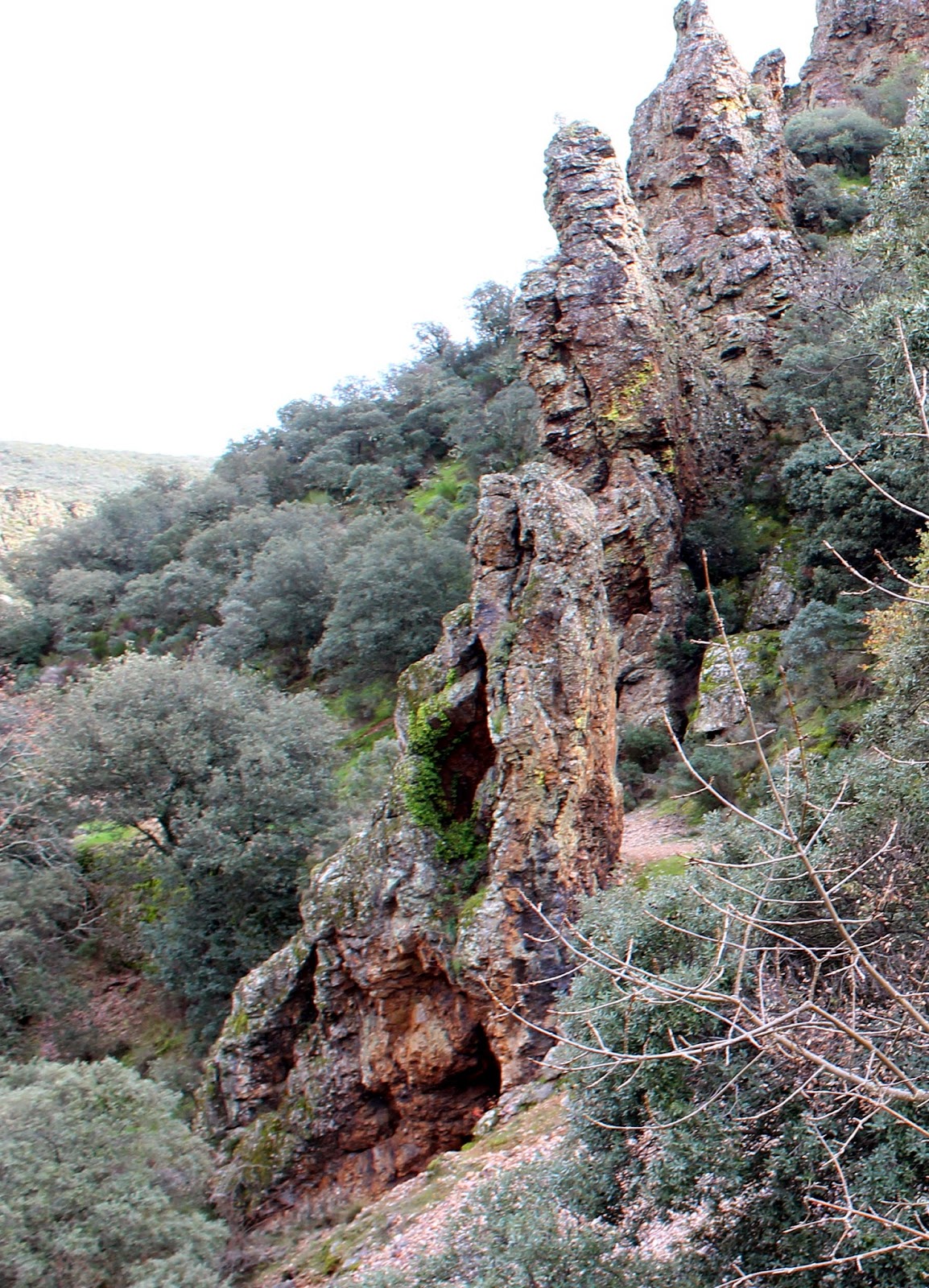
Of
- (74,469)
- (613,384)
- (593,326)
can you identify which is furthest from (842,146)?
(74,469)

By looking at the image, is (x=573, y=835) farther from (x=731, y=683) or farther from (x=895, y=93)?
(x=895, y=93)

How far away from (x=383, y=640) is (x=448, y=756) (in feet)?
51.5

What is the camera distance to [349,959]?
10.5 m

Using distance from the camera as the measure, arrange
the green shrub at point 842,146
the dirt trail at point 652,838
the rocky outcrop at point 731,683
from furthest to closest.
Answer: the green shrub at point 842,146, the rocky outcrop at point 731,683, the dirt trail at point 652,838

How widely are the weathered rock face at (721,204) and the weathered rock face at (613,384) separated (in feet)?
12.7

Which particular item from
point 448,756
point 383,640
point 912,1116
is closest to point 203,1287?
point 448,756

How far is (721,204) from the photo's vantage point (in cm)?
2612

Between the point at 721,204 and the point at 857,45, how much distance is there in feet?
80.8

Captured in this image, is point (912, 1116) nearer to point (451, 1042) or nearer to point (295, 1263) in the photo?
point (451, 1042)

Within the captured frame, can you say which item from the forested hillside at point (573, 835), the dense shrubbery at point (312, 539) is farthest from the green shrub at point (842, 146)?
the dense shrubbery at point (312, 539)

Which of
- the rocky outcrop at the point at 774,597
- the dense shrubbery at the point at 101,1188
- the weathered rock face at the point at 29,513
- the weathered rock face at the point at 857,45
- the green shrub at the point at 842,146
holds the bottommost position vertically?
the dense shrubbery at the point at 101,1188

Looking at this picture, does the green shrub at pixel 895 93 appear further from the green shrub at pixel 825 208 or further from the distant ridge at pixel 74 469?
the distant ridge at pixel 74 469

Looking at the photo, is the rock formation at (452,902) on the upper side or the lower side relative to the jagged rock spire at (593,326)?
lower

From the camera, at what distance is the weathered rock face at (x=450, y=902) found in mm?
9617
